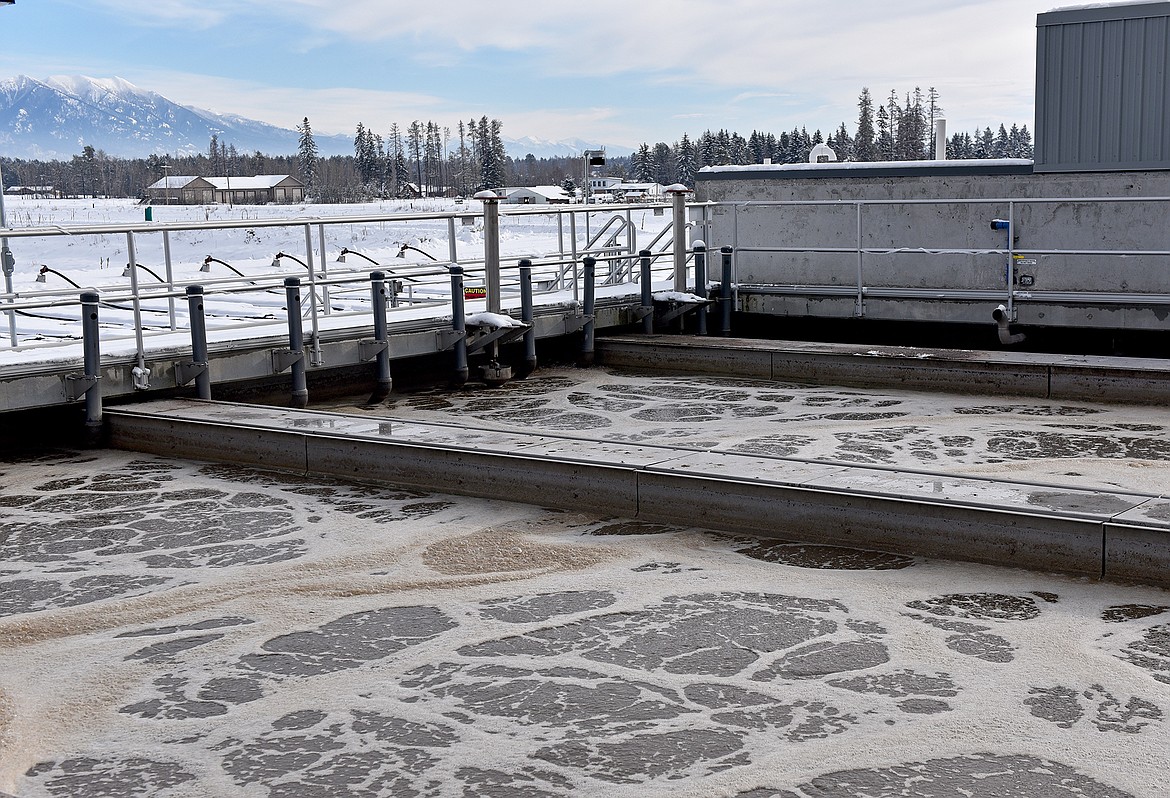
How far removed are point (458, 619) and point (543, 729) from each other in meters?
1.19

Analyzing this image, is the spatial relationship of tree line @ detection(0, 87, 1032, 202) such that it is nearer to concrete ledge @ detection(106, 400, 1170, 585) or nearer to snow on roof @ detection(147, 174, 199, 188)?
snow on roof @ detection(147, 174, 199, 188)

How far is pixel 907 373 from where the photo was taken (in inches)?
440

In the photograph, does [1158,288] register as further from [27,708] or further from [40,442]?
[27,708]

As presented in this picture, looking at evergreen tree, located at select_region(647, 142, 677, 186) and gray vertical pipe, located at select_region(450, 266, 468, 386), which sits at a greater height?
evergreen tree, located at select_region(647, 142, 677, 186)

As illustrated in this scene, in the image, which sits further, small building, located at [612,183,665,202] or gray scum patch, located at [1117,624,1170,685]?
small building, located at [612,183,665,202]

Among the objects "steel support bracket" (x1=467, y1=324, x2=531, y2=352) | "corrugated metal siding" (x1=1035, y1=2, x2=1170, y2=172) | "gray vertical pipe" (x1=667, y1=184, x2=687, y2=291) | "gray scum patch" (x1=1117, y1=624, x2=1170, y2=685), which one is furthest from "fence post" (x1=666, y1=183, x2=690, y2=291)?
"gray scum patch" (x1=1117, y1=624, x2=1170, y2=685)

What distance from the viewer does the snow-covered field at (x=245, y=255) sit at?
11297mm

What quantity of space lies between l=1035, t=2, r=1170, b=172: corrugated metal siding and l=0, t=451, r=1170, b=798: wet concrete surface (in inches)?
325

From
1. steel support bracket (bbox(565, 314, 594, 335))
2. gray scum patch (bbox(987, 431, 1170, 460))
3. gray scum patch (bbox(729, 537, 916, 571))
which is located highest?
steel support bracket (bbox(565, 314, 594, 335))

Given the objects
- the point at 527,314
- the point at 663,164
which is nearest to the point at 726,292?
the point at 527,314

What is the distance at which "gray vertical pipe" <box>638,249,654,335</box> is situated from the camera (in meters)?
13.4

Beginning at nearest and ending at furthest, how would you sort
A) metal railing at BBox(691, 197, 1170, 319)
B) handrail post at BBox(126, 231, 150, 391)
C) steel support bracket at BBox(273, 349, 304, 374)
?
handrail post at BBox(126, 231, 150, 391)
steel support bracket at BBox(273, 349, 304, 374)
metal railing at BBox(691, 197, 1170, 319)

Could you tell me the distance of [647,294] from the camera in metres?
13.5

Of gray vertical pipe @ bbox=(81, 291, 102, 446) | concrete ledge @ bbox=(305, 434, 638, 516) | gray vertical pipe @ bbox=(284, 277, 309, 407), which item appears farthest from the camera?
gray vertical pipe @ bbox=(284, 277, 309, 407)
